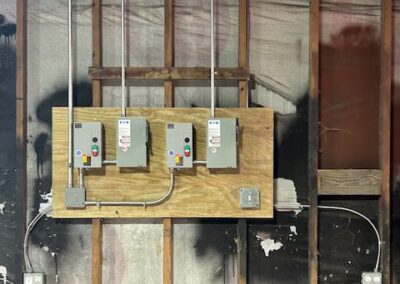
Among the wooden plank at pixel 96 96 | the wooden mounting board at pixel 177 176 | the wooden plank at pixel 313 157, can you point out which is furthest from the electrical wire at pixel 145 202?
the wooden plank at pixel 313 157

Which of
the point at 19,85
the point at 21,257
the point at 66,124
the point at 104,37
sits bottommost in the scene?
the point at 21,257

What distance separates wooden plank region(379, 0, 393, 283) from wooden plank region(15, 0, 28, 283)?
2.19m

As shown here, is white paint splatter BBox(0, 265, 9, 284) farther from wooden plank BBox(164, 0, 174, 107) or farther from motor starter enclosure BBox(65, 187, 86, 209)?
wooden plank BBox(164, 0, 174, 107)

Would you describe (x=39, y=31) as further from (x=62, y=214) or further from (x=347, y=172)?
(x=347, y=172)

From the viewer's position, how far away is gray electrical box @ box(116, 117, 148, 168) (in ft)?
8.83

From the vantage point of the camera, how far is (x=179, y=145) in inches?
107

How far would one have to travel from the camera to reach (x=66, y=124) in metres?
2.77

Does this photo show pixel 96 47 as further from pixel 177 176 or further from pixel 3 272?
pixel 3 272

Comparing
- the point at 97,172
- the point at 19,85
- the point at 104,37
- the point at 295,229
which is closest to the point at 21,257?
the point at 97,172

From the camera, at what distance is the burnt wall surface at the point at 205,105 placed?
9.34 feet

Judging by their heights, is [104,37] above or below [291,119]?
above

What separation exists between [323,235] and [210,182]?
80 cm

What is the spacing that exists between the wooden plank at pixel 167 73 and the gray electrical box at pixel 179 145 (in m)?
0.32

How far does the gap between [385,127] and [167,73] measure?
1379 mm
